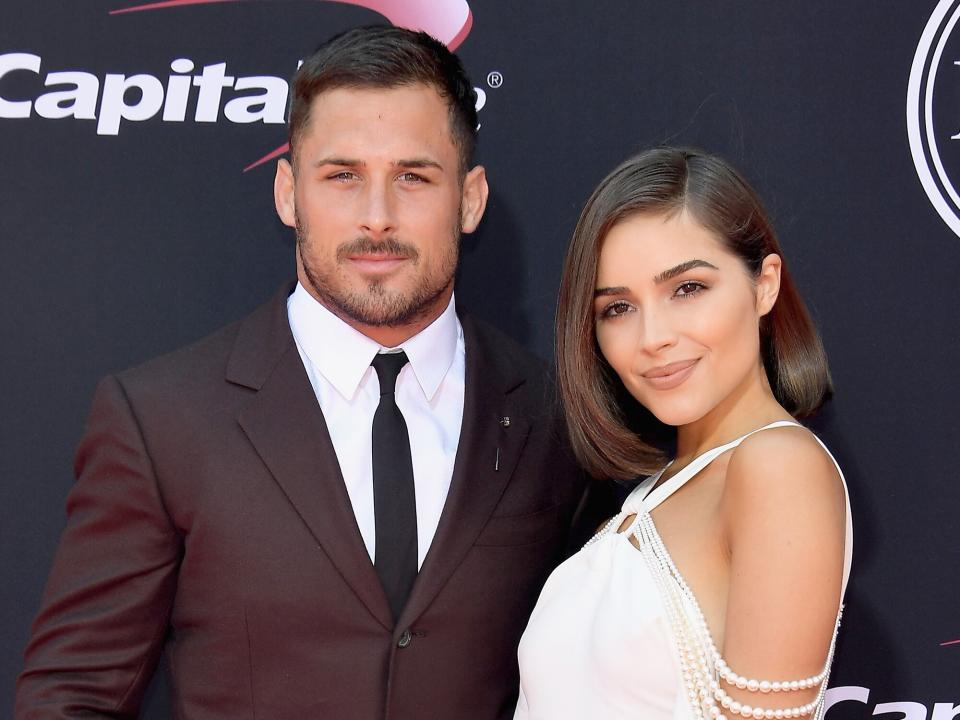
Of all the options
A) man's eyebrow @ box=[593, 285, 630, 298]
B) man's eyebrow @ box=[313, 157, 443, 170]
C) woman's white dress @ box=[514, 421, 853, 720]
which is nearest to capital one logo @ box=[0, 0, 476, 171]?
man's eyebrow @ box=[313, 157, 443, 170]

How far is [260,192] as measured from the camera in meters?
2.36

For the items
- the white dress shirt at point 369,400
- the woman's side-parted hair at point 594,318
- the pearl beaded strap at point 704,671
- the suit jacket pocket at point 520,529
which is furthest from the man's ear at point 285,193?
the pearl beaded strap at point 704,671

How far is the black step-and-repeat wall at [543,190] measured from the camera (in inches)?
89.8

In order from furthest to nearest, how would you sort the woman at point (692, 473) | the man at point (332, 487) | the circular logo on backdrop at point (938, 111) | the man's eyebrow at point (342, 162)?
the circular logo on backdrop at point (938, 111) → the man's eyebrow at point (342, 162) → the man at point (332, 487) → the woman at point (692, 473)

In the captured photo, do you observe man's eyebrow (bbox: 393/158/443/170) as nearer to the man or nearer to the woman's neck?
the man

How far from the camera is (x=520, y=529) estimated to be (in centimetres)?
193

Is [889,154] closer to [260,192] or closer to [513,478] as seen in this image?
[513,478]

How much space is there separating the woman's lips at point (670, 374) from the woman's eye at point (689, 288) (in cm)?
11

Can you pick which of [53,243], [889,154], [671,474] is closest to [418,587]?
[671,474]

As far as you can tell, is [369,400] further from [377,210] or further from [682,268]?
[682,268]

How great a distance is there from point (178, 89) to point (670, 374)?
1.31m

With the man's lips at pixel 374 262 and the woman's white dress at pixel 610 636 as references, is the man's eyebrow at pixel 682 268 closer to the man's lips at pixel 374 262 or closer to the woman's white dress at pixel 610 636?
the woman's white dress at pixel 610 636

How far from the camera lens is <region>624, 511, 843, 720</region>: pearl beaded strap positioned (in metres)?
1.45

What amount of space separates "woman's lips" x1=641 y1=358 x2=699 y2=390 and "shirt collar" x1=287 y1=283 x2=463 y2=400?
0.43 meters
